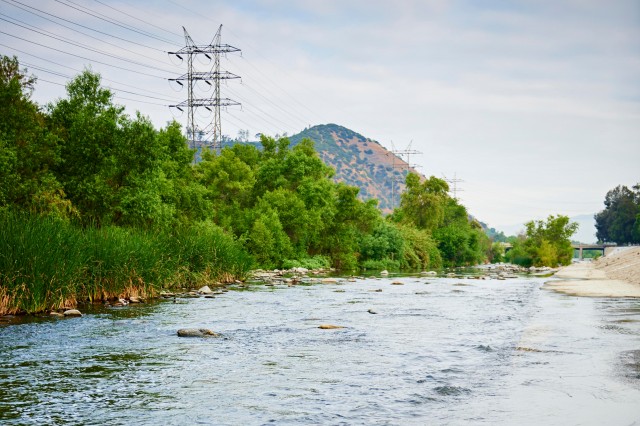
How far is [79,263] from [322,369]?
614 inches

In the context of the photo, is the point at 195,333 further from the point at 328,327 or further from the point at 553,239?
the point at 553,239

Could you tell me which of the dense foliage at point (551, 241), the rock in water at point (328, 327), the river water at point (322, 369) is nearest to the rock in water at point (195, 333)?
the river water at point (322, 369)

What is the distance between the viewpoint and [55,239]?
2623 cm

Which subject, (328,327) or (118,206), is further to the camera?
(118,206)

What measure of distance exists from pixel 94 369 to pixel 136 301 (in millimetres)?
16299

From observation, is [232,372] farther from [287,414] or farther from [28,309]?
[28,309]

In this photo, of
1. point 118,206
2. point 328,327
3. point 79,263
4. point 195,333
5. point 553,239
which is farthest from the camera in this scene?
point 553,239

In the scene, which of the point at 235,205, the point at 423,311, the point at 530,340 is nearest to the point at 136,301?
the point at 423,311

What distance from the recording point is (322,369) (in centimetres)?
1521

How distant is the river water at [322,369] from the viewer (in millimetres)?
11047

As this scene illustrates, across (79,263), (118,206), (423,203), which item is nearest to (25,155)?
(118,206)

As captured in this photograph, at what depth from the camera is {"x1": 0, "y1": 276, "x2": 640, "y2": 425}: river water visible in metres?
11.0

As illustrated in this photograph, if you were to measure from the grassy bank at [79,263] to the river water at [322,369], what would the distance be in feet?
6.64

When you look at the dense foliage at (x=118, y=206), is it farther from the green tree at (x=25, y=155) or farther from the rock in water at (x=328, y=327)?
the rock in water at (x=328, y=327)
